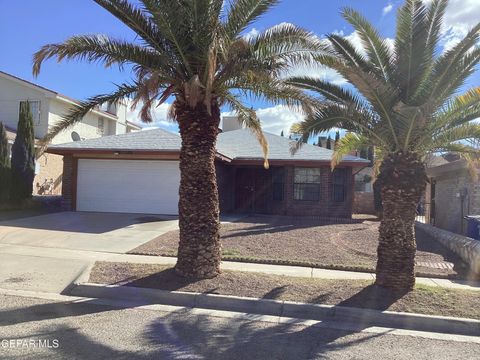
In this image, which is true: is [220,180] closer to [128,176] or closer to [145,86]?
[128,176]

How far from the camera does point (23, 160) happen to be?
61.7 feet

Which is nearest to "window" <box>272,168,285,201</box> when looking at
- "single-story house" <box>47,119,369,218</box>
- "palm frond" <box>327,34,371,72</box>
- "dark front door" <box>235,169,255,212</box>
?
"single-story house" <box>47,119,369,218</box>

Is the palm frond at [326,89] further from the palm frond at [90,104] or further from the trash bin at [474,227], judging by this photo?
the trash bin at [474,227]

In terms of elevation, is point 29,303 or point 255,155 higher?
point 255,155

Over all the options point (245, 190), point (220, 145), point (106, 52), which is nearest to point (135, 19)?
point (106, 52)

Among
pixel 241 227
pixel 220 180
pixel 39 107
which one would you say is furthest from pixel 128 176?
pixel 39 107

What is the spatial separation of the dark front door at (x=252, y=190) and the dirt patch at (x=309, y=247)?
→ 5.98m

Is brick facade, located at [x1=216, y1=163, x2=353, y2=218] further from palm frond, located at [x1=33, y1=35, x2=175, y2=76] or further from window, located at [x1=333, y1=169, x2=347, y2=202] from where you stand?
palm frond, located at [x1=33, y1=35, x2=175, y2=76]

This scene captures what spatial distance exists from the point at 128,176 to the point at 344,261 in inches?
424

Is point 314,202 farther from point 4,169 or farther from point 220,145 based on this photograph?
point 4,169

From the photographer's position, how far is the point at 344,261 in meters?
10.5

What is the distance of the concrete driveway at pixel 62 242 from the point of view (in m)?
8.21

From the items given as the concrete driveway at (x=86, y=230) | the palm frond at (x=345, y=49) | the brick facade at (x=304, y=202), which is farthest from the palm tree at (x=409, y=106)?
the brick facade at (x=304, y=202)

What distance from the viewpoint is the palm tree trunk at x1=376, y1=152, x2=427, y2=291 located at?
294 inches
